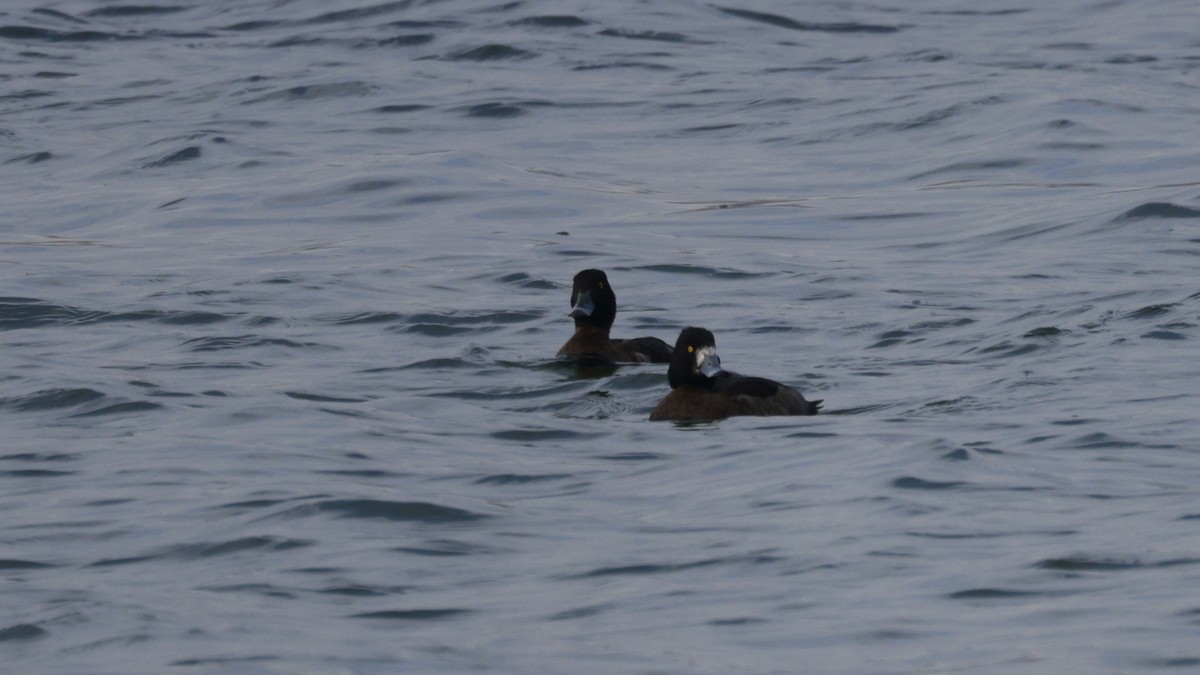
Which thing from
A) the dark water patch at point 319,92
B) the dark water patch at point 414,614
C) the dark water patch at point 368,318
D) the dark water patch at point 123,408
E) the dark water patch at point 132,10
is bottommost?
the dark water patch at point 368,318

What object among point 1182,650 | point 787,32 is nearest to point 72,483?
point 1182,650

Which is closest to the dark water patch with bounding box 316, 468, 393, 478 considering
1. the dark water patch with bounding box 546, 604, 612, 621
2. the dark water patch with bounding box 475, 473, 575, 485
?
the dark water patch with bounding box 475, 473, 575, 485

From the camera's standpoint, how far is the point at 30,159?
2145 cm

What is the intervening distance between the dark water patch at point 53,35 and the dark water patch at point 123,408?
19812 millimetres

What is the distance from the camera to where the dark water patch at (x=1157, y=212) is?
16688 mm

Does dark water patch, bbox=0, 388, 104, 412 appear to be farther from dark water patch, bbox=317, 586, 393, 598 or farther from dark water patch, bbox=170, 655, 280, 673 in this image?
dark water patch, bbox=170, 655, 280, 673

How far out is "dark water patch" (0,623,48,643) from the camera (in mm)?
6578

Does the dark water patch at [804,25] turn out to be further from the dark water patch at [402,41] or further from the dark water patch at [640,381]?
the dark water patch at [640,381]

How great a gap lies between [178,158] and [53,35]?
9.86m

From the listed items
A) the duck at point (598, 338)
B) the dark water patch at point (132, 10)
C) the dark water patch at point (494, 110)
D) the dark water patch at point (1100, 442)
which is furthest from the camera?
Answer: the dark water patch at point (132, 10)

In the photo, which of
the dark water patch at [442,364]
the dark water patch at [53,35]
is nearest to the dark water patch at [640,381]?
the dark water patch at [442,364]

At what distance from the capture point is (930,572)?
7.10m

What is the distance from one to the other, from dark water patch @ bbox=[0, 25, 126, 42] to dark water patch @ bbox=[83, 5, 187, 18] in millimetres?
942

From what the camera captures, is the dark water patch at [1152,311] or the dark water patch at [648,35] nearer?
the dark water patch at [1152,311]
